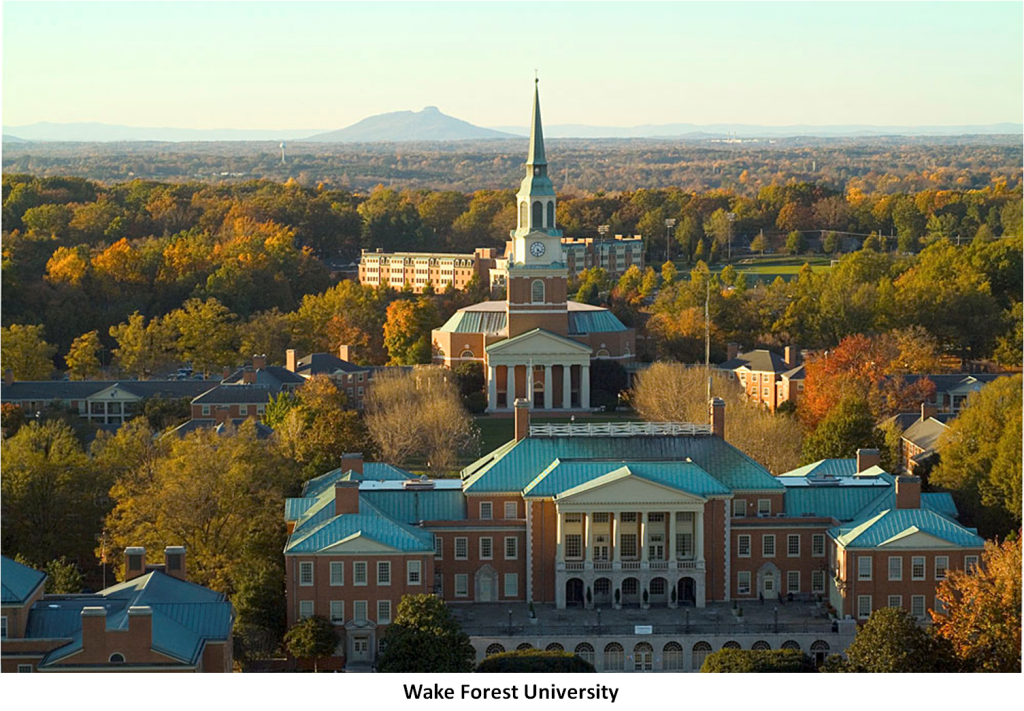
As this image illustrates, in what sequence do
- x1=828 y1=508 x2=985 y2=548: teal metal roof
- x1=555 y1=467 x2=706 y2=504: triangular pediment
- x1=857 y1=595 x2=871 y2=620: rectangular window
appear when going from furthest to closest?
1. x1=555 y1=467 x2=706 y2=504: triangular pediment
2. x1=828 y1=508 x2=985 y2=548: teal metal roof
3. x1=857 y1=595 x2=871 y2=620: rectangular window

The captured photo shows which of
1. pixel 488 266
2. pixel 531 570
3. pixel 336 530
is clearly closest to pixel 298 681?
pixel 336 530

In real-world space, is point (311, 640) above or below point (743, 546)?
below

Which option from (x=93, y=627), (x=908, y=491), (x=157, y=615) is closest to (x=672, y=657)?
(x=908, y=491)

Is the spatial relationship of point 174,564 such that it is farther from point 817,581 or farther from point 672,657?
point 817,581

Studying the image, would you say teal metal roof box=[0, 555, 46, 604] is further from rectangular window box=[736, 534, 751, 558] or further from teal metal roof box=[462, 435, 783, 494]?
rectangular window box=[736, 534, 751, 558]

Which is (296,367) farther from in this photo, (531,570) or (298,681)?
(298,681)

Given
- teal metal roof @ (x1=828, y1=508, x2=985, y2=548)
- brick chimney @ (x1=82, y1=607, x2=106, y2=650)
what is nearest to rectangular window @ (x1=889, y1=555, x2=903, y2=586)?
teal metal roof @ (x1=828, y1=508, x2=985, y2=548)

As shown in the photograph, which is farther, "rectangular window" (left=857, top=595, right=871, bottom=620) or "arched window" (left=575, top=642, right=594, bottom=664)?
"rectangular window" (left=857, top=595, right=871, bottom=620)

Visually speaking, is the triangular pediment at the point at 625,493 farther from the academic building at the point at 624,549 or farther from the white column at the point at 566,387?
the white column at the point at 566,387
